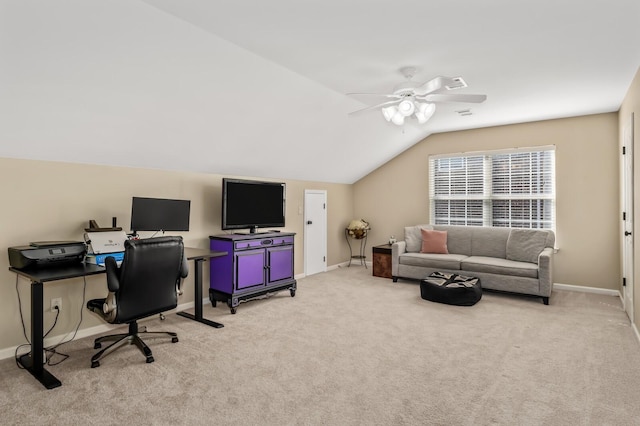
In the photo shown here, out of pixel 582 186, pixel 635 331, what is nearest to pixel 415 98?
pixel 635 331

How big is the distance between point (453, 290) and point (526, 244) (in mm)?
1509

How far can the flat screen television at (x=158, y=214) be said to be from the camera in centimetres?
363

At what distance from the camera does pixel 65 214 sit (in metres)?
3.38

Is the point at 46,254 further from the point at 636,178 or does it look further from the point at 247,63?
the point at 636,178

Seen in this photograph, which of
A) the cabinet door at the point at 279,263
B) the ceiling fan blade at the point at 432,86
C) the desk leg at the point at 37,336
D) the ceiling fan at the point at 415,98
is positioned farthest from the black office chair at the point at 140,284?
the ceiling fan blade at the point at 432,86

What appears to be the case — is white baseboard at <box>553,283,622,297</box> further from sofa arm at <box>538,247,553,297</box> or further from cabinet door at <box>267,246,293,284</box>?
cabinet door at <box>267,246,293,284</box>

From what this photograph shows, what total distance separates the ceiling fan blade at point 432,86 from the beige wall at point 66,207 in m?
2.77

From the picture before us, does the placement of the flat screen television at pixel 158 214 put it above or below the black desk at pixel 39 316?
above

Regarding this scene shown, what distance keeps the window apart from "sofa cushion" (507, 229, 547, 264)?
1.82 feet

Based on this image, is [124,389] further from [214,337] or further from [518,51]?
[518,51]

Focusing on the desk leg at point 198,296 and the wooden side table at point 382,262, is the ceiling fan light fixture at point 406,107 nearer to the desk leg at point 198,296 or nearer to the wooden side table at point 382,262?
the desk leg at point 198,296

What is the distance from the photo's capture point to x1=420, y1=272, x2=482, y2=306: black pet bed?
451 centimetres

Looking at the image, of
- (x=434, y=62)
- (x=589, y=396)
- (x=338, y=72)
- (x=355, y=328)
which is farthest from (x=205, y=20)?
(x=589, y=396)

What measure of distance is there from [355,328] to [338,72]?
254 cm
